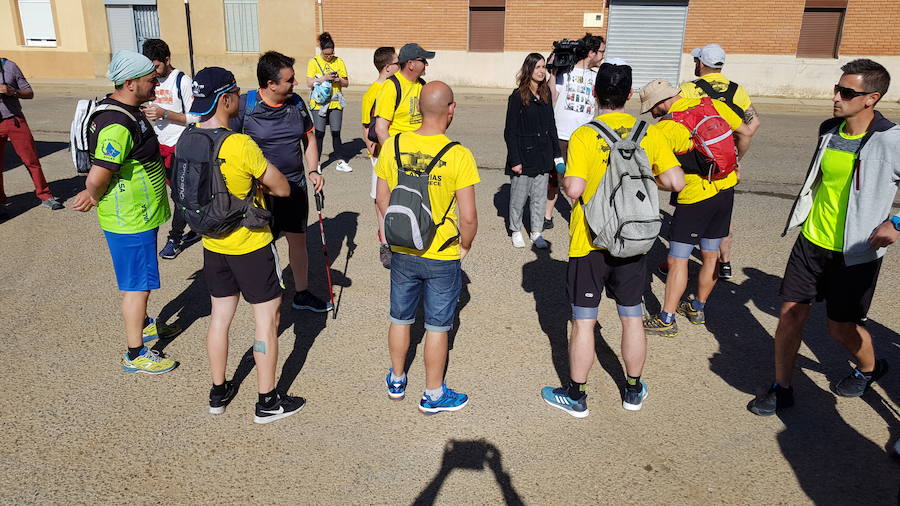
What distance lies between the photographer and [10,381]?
4.25 meters

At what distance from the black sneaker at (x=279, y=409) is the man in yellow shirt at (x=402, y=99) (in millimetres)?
2926

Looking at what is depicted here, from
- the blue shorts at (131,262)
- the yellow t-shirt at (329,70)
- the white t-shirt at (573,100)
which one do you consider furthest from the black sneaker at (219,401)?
the yellow t-shirt at (329,70)

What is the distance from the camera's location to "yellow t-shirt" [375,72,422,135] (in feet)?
19.7

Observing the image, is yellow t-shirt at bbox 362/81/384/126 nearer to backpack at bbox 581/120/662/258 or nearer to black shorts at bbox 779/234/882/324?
backpack at bbox 581/120/662/258

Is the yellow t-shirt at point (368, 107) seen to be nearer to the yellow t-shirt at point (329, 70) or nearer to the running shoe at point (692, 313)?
the yellow t-shirt at point (329, 70)

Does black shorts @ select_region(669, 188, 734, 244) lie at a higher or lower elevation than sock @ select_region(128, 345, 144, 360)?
higher

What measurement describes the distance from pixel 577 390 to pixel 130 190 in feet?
10.0

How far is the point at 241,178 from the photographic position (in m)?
3.52

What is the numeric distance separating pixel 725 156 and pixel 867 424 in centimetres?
193

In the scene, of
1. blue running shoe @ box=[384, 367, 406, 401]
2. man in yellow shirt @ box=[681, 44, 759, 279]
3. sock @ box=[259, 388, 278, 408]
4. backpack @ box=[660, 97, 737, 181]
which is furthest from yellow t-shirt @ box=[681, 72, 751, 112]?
sock @ box=[259, 388, 278, 408]

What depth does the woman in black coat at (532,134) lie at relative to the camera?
6.44 metres

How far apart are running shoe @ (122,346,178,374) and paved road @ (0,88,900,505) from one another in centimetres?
6

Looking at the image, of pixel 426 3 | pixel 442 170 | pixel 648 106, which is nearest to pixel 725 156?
pixel 648 106

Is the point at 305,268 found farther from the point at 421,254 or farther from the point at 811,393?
the point at 811,393
